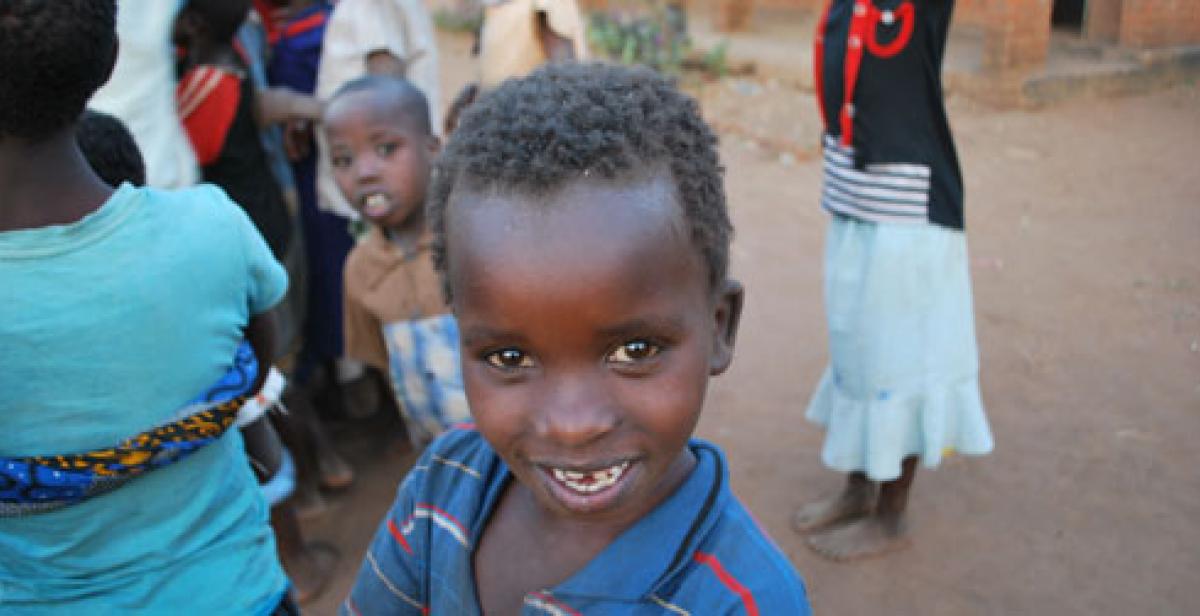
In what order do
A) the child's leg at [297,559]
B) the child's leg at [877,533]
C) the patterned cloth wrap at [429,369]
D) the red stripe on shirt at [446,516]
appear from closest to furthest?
the red stripe on shirt at [446,516]
the patterned cloth wrap at [429,369]
the child's leg at [297,559]
the child's leg at [877,533]

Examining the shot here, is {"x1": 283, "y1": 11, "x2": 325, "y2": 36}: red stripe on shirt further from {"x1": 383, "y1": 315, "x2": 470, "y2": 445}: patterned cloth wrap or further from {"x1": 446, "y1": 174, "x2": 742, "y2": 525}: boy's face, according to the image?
{"x1": 446, "y1": 174, "x2": 742, "y2": 525}: boy's face

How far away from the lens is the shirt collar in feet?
3.66

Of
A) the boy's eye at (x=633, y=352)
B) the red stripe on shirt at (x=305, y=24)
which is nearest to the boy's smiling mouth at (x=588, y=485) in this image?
the boy's eye at (x=633, y=352)

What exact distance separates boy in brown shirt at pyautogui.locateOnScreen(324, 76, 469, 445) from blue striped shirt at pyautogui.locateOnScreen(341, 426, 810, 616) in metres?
1.25

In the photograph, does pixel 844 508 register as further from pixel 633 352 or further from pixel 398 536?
pixel 633 352

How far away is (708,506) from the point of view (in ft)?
3.80

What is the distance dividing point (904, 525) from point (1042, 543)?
420 millimetres

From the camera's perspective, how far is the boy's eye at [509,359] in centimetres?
106

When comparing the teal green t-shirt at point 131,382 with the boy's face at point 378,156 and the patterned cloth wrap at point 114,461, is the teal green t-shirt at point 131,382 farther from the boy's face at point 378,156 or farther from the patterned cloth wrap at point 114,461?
the boy's face at point 378,156

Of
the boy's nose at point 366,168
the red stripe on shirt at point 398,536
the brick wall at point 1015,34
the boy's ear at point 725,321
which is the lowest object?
the brick wall at point 1015,34

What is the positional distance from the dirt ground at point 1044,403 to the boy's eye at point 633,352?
204 cm

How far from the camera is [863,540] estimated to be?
298 cm

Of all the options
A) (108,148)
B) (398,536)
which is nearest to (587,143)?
(398,536)

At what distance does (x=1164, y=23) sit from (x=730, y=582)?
127 inches
